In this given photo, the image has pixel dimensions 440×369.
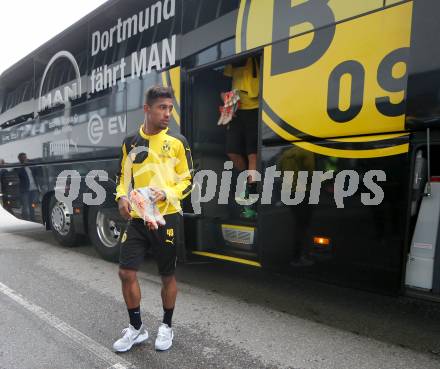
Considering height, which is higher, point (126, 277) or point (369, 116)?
point (369, 116)

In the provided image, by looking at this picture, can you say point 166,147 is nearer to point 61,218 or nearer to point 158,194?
point 158,194

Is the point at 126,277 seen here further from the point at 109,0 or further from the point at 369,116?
the point at 109,0

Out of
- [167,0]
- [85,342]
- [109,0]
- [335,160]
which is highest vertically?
[109,0]

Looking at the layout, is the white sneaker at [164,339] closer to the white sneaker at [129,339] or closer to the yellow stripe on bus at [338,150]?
the white sneaker at [129,339]

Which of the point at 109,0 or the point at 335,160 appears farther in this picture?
the point at 109,0

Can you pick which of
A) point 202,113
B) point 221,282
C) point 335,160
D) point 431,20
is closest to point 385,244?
point 335,160

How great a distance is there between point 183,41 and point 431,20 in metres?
2.35

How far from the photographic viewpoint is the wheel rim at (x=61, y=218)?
5.65 meters

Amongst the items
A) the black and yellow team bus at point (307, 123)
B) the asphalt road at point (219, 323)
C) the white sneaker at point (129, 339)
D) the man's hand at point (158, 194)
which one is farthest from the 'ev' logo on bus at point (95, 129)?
the white sneaker at point (129, 339)

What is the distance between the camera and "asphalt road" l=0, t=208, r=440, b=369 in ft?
7.94

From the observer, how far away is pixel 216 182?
157 inches

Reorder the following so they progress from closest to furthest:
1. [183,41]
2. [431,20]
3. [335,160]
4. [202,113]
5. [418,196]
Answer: [431,20], [418,196], [335,160], [183,41], [202,113]

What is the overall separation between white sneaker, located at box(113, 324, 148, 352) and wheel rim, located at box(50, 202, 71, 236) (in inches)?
141

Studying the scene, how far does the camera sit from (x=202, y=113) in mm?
3979
